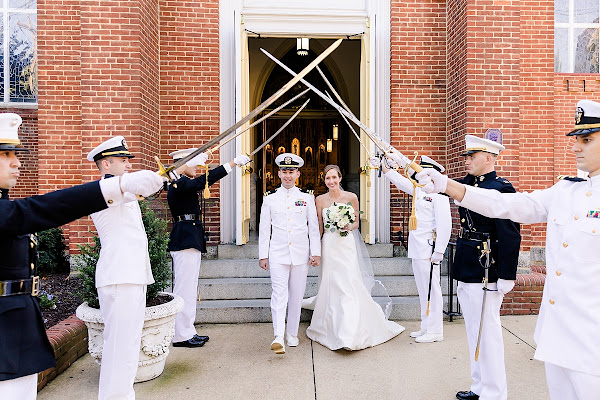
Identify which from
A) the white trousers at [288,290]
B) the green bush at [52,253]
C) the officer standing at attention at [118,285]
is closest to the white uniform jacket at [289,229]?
the white trousers at [288,290]

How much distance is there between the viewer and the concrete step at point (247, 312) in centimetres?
592

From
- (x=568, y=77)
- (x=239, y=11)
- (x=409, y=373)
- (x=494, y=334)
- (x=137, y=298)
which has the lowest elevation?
(x=409, y=373)

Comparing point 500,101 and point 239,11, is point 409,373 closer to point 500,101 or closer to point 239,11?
point 500,101

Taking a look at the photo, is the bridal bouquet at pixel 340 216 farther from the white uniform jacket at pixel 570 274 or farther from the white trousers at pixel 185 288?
the white uniform jacket at pixel 570 274

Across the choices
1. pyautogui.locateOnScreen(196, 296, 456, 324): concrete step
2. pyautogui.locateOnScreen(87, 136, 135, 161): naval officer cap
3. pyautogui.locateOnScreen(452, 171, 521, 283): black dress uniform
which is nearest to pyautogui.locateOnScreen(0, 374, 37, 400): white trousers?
pyautogui.locateOnScreen(87, 136, 135, 161): naval officer cap

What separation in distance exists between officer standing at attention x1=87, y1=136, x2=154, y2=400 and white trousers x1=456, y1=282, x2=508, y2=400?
273 cm

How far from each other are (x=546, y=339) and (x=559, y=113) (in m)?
6.79

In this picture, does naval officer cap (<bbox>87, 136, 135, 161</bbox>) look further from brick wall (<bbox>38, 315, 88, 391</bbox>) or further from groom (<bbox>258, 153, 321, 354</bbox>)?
groom (<bbox>258, 153, 321, 354</bbox>)

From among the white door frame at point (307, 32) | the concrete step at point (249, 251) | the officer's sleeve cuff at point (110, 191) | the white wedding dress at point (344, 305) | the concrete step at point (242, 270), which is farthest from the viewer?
the white door frame at point (307, 32)

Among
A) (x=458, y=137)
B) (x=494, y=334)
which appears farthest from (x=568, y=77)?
(x=494, y=334)

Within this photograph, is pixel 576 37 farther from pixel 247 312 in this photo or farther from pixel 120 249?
pixel 120 249

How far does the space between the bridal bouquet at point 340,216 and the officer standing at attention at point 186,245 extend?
3.91ft

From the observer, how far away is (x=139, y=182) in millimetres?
2232

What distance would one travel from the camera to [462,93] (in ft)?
23.1
